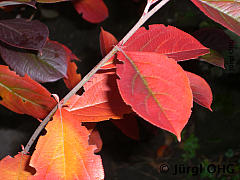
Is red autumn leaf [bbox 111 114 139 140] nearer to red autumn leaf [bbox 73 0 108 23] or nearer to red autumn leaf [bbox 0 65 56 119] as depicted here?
red autumn leaf [bbox 0 65 56 119]

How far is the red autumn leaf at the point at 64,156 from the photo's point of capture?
374 mm

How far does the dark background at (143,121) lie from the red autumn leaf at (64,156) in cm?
50

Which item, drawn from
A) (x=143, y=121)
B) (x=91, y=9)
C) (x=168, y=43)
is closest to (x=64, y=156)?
(x=168, y=43)

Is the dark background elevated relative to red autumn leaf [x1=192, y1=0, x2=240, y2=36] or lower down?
lower down

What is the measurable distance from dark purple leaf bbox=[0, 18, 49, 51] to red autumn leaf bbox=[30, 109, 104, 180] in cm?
24

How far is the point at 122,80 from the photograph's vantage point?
0.30 m

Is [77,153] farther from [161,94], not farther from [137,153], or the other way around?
[137,153]

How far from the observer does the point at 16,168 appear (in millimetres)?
463

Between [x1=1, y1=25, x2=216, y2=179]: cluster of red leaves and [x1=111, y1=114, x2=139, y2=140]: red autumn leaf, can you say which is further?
[x1=111, y1=114, x2=139, y2=140]: red autumn leaf

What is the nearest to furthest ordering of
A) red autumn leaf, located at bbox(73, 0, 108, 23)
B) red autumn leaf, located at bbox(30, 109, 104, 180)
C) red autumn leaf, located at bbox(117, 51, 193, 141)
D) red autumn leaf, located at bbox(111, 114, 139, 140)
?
red autumn leaf, located at bbox(117, 51, 193, 141) → red autumn leaf, located at bbox(30, 109, 104, 180) → red autumn leaf, located at bbox(111, 114, 139, 140) → red autumn leaf, located at bbox(73, 0, 108, 23)

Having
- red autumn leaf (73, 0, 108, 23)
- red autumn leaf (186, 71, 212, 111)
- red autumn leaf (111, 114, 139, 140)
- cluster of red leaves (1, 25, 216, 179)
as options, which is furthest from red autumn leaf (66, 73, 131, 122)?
red autumn leaf (73, 0, 108, 23)

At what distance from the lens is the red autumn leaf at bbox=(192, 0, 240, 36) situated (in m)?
0.33

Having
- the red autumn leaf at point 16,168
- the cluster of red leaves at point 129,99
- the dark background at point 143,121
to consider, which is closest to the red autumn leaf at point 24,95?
the cluster of red leaves at point 129,99

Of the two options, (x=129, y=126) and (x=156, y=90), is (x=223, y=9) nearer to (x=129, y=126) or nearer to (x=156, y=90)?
(x=156, y=90)
